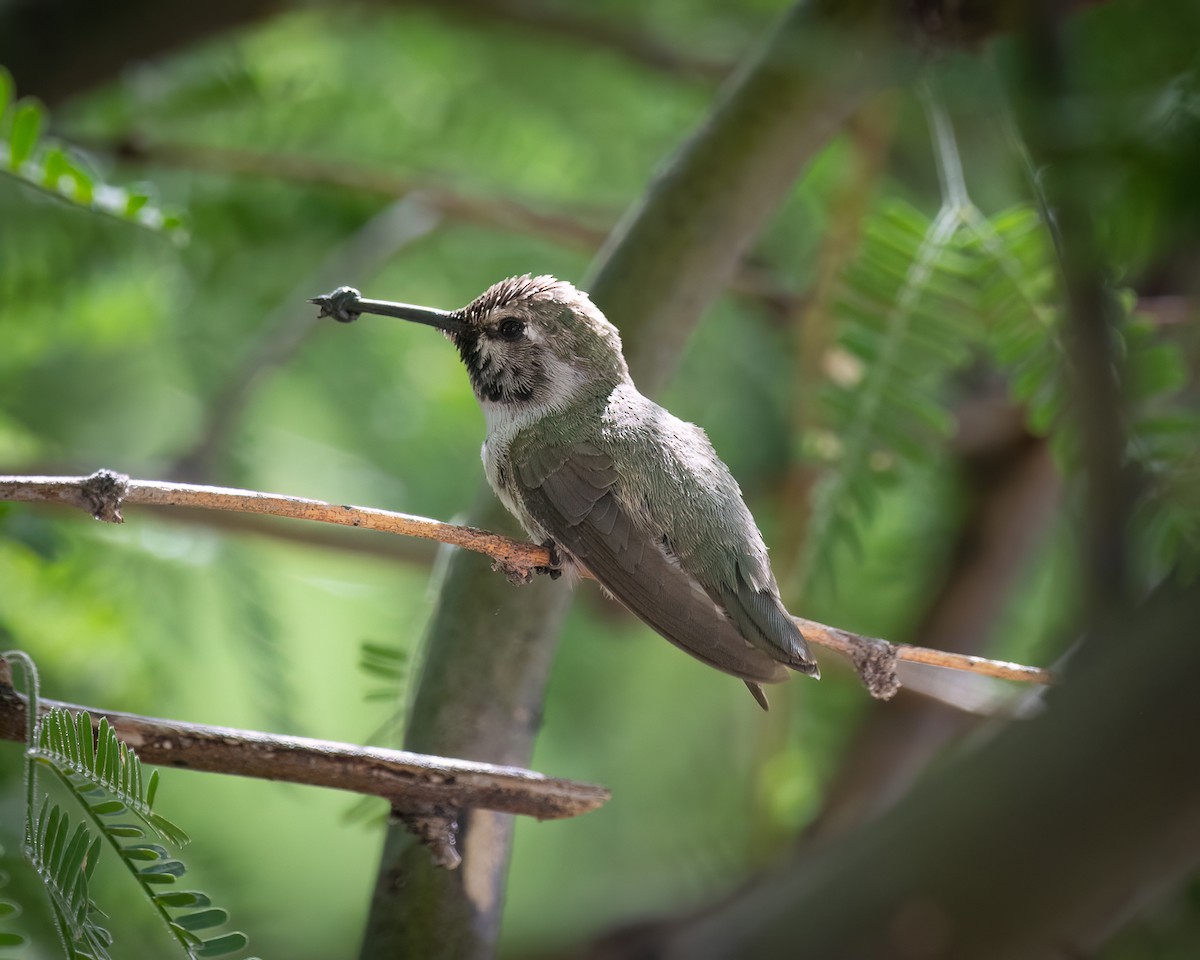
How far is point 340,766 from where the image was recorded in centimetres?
98

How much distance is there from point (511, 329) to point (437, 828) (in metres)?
0.57

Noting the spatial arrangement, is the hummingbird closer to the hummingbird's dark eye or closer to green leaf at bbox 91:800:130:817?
the hummingbird's dark eye

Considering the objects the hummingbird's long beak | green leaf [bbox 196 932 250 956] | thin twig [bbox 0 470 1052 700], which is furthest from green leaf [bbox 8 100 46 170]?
green leaf [bbox 196 932 250 956]

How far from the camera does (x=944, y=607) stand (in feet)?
8.89

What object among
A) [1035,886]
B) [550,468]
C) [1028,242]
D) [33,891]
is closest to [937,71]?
[1028,242]

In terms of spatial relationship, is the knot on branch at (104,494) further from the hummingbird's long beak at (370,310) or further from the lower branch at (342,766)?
the hummingbird's long beak at (370,310)

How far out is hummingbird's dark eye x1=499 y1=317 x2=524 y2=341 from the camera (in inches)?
53.5

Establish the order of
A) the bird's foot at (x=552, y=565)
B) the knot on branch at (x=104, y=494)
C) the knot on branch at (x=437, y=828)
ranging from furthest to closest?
the bird's foot at (x=552, y=565) → the knot on branch at (x=437, y=828) → the knot on branch at (x=104, y=494)

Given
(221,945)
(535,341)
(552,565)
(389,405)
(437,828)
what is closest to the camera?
(221,945)

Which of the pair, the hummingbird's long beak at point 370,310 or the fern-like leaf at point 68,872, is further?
the hummingbird's long beak at point 370,310

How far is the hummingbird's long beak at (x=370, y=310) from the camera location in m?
1.23

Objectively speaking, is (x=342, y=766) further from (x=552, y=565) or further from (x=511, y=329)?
(x=511, y=329)

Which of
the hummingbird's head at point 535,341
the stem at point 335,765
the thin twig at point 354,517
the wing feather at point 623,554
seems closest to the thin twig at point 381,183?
the hummingbird's head at point 535,341

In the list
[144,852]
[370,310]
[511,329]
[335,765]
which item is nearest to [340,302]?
[370,310]
